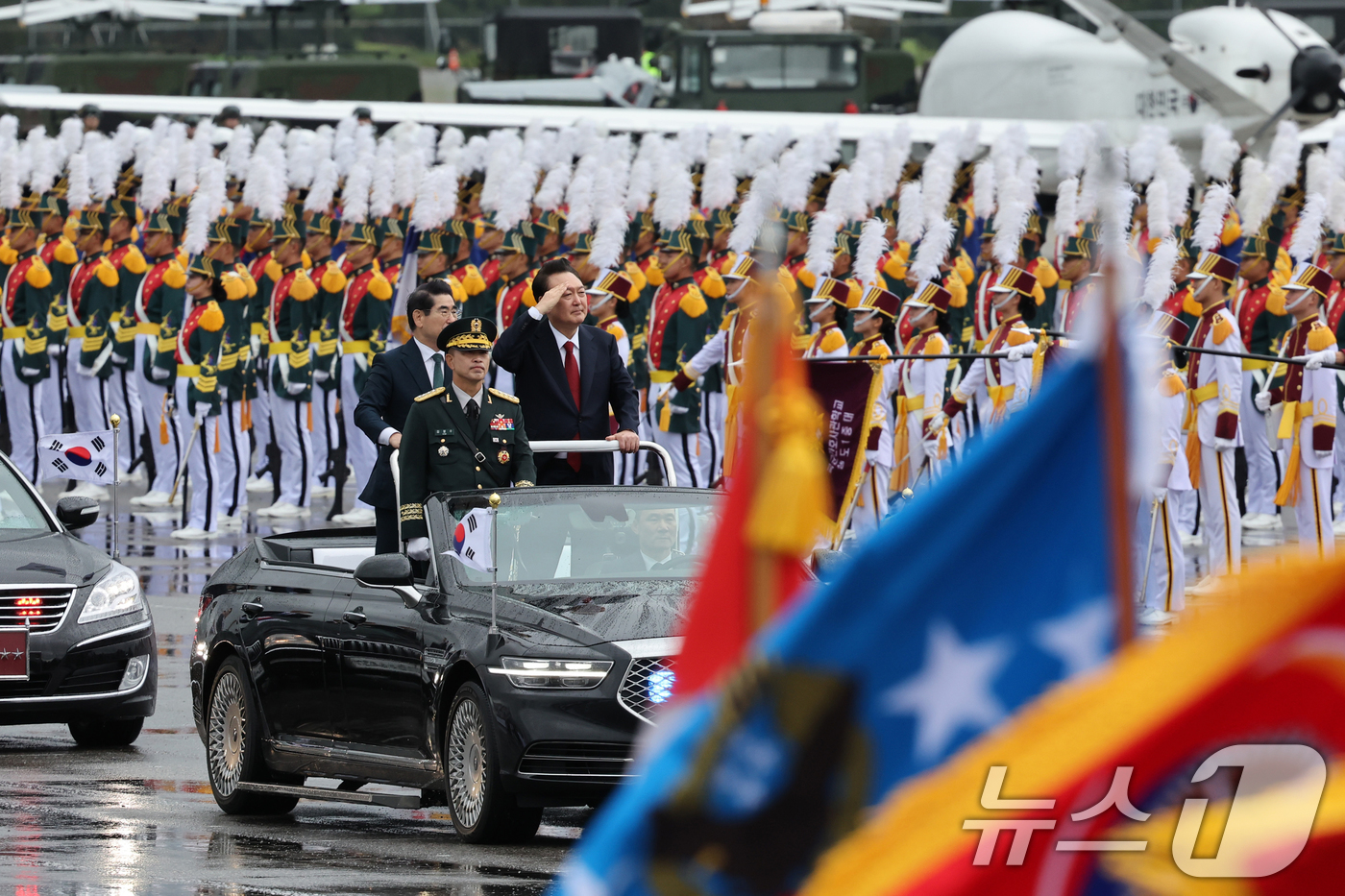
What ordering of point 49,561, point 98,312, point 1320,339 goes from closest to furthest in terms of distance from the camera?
point 49,561 → point 1320,339 → point 98,312

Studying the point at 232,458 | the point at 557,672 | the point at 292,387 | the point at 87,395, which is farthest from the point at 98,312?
the point at 557,672

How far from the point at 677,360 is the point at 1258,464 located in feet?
15.1

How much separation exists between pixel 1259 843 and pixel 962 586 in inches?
14.8

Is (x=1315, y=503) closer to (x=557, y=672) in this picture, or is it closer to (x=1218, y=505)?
(x=1218, y=505)

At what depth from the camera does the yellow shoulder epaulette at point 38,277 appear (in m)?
25.0

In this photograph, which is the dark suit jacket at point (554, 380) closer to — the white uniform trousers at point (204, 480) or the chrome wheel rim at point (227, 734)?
the chrome wheel rim at point (227, 734)

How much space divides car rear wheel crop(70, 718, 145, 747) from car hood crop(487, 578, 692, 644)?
3.02 m

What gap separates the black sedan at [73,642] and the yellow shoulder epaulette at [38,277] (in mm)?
14019

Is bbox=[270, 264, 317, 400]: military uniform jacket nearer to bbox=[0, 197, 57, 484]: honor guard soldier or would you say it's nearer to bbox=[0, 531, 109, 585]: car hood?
bbox=[0, 197, 57, 484]: honor guard soldier

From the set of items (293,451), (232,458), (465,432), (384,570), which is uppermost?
(465,432)

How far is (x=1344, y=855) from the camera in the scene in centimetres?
250

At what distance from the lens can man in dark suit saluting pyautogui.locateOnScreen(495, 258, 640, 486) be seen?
11859mm

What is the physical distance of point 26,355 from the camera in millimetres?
A: 24688

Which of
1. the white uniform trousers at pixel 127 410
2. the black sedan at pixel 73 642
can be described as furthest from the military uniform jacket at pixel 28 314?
the black sedan at pixel 73 642
